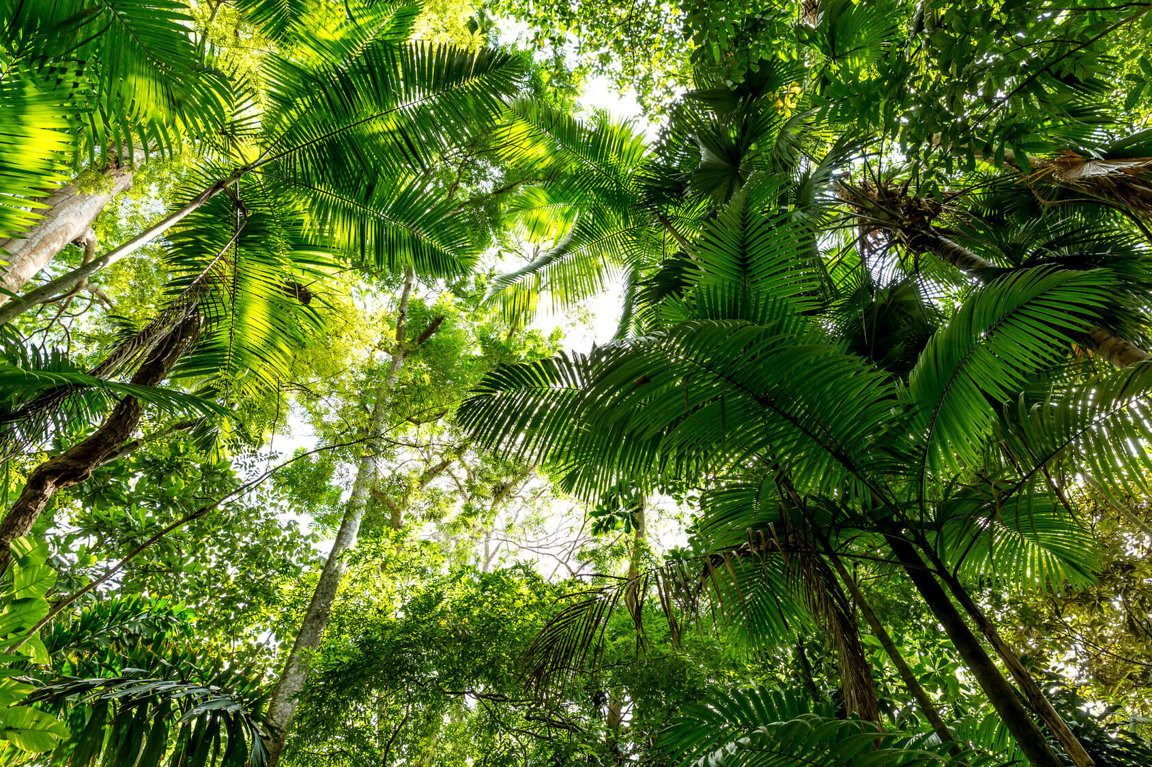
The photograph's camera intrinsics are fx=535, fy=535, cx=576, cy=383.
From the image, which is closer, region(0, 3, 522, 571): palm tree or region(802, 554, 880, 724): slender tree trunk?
region(802, 554, 880, 724): slender tree trunk

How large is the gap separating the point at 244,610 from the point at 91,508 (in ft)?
5.82

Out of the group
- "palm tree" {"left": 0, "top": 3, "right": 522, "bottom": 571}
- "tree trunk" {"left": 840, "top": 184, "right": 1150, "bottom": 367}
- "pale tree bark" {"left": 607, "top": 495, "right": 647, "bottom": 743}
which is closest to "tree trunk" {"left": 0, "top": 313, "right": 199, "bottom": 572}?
"palm tree" {"left": 0, "top": 3, "right": 522, "bottom": 571}

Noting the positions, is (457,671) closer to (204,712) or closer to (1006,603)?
(204,712)

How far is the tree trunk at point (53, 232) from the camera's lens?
338cm

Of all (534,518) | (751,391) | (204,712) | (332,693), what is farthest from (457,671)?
(534,518)

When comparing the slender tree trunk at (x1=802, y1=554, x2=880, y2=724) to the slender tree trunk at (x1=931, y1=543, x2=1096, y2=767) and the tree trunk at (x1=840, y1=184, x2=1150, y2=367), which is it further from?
the tree trunk at (x1=840, y1=184, x2=1150, y2=367)

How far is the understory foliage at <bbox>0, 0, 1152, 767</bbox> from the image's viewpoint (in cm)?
193

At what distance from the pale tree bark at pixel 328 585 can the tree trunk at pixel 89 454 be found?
1.94 metres

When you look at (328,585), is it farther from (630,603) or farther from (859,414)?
(859,414)

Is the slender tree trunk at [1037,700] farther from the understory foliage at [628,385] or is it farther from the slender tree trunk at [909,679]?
the slender tree trunk at [909,679]

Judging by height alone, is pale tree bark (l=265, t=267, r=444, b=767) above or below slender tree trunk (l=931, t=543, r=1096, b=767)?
above

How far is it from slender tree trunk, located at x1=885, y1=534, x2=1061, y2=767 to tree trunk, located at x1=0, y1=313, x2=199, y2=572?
4223 millimetres

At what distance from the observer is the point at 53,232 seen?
374 cm

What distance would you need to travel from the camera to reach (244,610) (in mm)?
5793
